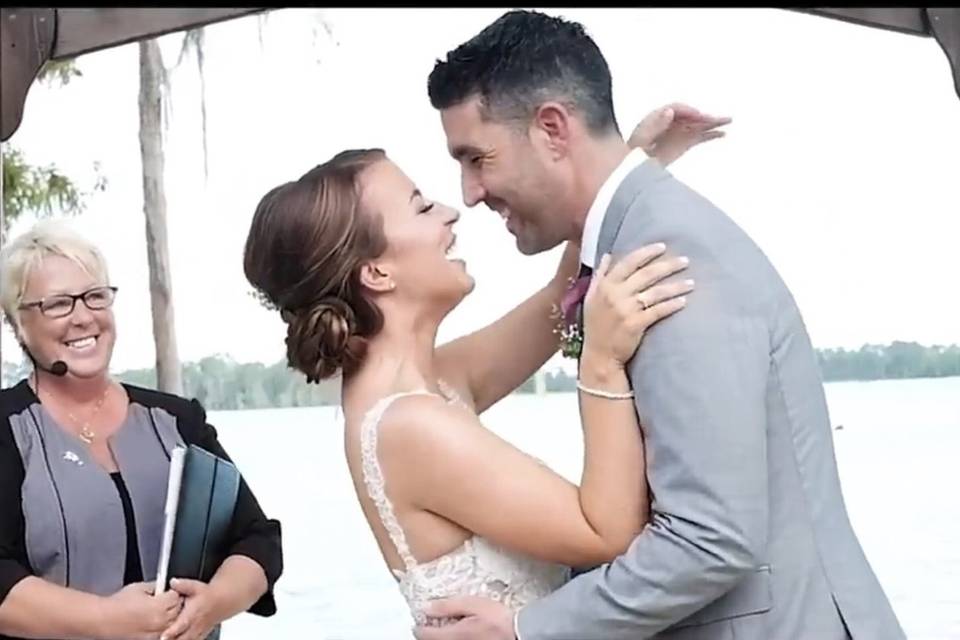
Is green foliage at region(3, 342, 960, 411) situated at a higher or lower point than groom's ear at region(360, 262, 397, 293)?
lower

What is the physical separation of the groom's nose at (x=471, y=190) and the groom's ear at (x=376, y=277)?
15 centimetres

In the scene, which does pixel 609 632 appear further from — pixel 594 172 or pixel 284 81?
pixel 284 81

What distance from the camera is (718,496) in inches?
63.0

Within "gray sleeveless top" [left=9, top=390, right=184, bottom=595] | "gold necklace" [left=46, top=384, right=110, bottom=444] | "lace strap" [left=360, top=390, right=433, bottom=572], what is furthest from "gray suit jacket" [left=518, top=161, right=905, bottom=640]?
"gold necklace" [left=46, top=384, right=110, bottom=444]

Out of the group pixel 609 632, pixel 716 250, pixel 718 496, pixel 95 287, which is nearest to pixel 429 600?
pixel 609 632

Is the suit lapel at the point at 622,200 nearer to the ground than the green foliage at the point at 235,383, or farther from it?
farther from it

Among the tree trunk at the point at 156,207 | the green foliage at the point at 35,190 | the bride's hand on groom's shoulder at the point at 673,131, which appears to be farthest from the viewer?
the tree trunk at the point at 156,207

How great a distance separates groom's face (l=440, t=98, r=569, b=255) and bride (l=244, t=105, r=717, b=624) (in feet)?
0.36

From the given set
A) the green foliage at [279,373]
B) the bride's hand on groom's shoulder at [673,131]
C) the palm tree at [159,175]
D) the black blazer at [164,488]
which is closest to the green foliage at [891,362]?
the green foliage at [279,373]

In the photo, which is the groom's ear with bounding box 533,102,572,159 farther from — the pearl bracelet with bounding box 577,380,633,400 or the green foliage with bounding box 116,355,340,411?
the green foliage with bounding box 116,355,340,411

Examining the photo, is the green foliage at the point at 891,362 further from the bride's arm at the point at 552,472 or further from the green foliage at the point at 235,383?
the bride's arm at the point at 552,472

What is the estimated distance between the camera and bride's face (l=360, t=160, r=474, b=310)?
1980 millimetres

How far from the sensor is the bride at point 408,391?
179cm

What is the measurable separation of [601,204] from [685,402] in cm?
32
